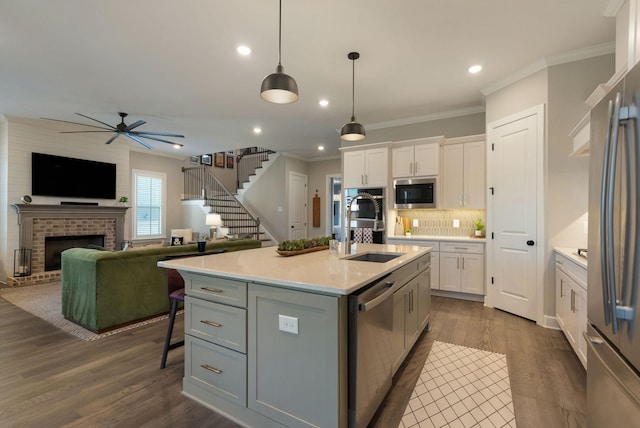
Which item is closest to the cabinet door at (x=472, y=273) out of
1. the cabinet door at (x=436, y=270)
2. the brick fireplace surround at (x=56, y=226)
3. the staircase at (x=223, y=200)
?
the cabinet door at (x=436, y=270)

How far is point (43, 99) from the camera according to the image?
14.9 ft

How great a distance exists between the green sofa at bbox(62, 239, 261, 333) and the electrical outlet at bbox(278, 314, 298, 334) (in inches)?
88.9

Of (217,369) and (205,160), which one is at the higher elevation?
(205,160)

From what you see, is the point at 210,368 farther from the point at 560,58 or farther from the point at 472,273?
the point at 560,58

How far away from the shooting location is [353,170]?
5.42 metres

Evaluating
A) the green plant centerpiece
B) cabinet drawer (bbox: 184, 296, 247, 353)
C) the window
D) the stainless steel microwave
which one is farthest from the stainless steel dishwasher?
the window

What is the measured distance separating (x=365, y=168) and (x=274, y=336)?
4.07 m

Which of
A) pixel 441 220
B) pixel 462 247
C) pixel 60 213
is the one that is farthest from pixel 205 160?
pixel 462 247

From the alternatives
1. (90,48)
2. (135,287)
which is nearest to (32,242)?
(135,287)

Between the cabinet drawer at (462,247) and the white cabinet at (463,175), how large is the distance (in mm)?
627

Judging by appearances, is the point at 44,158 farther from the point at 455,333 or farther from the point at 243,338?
the point at 455,333

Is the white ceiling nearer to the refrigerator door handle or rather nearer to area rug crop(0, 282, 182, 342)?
the refrigerator door handle

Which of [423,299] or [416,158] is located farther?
[416,158]

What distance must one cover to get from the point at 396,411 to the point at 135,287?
3.03 m
